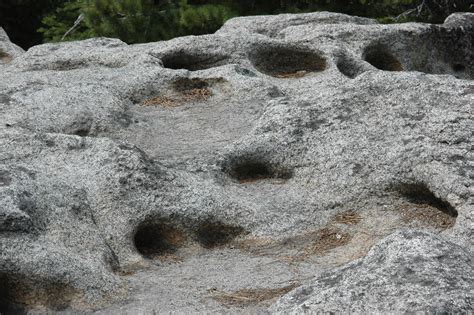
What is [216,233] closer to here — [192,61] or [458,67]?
[192,61]

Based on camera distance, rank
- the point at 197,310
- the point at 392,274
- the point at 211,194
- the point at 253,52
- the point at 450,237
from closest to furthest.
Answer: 1. the point at 392,274
2. the point at 197,310
3. the point at 450,237
4. the point at 211,194
5. the point at 253,52

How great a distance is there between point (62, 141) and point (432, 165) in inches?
98.4

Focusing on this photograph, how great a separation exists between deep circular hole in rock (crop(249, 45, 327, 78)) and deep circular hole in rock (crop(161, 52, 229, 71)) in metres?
0.37

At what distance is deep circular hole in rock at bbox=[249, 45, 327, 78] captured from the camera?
865cm

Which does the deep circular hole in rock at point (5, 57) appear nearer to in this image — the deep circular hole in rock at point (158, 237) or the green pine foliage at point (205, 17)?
the green pine foliage at point (205, 17)

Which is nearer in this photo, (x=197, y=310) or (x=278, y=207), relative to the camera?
(x=197, y=310)

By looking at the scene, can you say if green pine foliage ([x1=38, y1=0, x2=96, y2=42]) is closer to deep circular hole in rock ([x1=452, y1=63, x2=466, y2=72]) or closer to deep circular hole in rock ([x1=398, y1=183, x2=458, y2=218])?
deep circular hole in rock ([x1=452, y1=63, x2=466, y2=72])

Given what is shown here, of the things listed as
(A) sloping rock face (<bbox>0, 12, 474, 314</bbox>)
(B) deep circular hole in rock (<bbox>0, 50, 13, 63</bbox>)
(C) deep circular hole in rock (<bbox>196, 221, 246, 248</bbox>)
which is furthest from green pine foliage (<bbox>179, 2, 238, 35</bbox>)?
(C) deep circular hole in rock (<bbox>196, 221, 246, 248</bbox>)

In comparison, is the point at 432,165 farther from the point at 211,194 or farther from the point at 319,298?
the point at 319,298

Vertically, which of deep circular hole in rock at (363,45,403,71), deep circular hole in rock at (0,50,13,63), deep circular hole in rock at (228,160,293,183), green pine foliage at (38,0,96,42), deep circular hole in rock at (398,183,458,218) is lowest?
green pine foliage at (38,0,96,42)

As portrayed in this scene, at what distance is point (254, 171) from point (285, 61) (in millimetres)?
2998

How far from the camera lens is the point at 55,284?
4.06 meters

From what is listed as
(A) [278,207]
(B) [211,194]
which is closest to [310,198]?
(A) [278,207]

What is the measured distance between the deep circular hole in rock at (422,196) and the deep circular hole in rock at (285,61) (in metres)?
3.34
